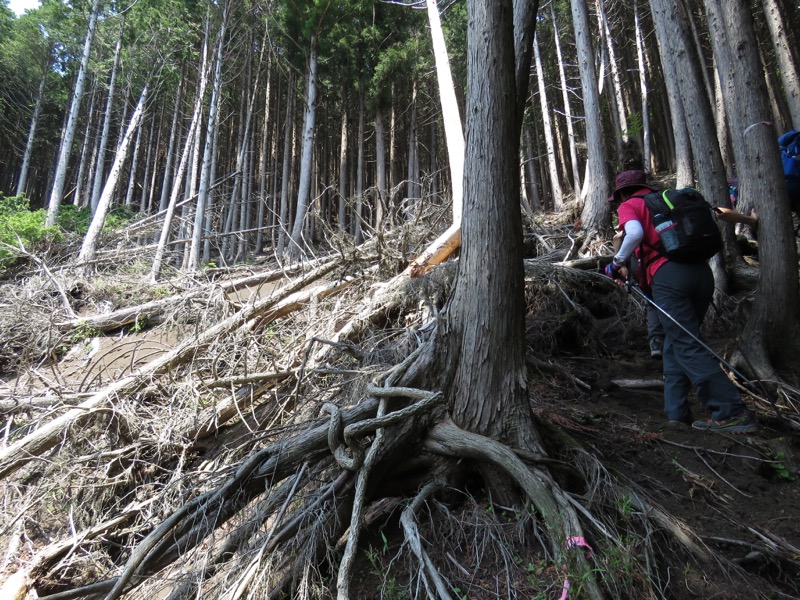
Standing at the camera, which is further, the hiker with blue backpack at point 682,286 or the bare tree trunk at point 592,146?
the bare tree trunk at point 592,146

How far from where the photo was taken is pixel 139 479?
388 centimetres

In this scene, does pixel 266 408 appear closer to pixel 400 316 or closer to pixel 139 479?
pixel 139 479

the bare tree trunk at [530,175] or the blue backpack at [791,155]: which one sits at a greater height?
the bare tree trunk at [530,175]

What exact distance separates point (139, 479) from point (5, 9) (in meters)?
31.6

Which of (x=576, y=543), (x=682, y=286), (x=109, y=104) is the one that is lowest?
(x=576, y=543)

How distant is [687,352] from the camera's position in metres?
3.25

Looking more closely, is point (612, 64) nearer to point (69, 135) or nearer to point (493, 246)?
point (493, 246)

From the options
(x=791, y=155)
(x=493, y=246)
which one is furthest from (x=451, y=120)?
(x=493, y=246)

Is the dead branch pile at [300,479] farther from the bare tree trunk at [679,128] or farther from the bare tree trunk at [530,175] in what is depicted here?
the bare tree trunk at [530,175]

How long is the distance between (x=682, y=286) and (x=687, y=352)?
494mm

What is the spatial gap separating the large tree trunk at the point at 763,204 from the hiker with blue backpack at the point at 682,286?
25.0 inches

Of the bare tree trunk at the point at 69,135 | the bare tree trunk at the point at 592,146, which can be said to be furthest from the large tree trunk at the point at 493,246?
the bare tree trunk at the point at 69,135

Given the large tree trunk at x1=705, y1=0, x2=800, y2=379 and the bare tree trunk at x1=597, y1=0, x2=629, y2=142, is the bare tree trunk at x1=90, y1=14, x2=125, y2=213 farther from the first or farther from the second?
the large tree trunk at x1=705, y1=0, x2=800, y2=379

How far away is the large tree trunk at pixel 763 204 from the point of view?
3523 mm
